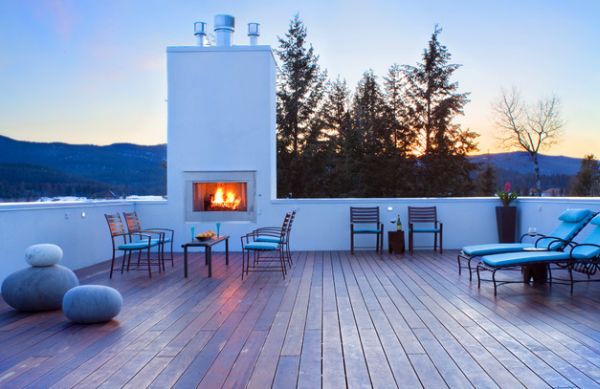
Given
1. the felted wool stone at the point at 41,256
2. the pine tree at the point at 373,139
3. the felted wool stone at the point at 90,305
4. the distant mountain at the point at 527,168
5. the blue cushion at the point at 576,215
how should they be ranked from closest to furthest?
the felted wool stone at the point at 90,305 → the felted wool stone at the point at 41,256 → the blue cushion at the point at 576,215 → the distant mountain at the point at 527,168 → the pine tree at the point at 373,139

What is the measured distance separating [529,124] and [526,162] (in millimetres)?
1593

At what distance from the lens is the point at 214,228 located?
9.67 m

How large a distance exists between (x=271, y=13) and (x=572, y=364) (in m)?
18.3

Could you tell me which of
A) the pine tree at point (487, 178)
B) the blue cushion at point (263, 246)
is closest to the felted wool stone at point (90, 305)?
the blue cushion at point (263, 246)

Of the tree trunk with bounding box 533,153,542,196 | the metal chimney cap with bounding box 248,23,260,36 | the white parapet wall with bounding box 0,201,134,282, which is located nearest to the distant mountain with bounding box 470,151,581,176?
the tree trunk with bounding box 533,153,542,196

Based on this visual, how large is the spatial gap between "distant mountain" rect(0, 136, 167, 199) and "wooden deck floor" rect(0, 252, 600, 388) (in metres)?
3.47

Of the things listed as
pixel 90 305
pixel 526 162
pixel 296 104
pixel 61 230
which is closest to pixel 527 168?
pixel 526 162

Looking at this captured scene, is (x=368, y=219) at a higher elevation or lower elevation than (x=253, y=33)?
lower

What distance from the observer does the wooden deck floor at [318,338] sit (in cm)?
305

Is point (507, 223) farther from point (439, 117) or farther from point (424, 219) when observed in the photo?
point (439, 117)

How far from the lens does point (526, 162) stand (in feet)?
67.7

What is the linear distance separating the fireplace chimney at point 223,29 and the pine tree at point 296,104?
9854mm

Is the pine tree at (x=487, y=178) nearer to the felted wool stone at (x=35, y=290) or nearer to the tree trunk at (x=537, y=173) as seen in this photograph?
the tree trunk at (x=537, y=173)

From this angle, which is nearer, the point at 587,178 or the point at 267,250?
the point at 267,250
